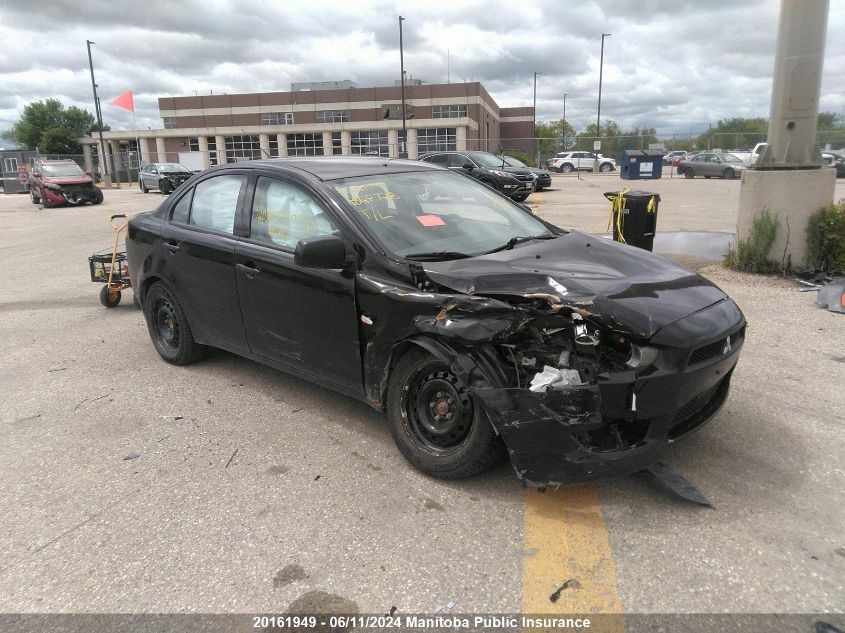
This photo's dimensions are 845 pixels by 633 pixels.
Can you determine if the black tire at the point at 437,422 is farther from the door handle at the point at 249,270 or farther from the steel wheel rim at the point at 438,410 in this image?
the door handle at the point at 249,270

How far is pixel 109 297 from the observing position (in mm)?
7305

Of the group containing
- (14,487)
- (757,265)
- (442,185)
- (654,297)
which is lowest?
(14,487)

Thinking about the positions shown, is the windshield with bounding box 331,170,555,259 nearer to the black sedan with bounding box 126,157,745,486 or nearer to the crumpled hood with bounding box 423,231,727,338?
the black sedan with bounding box 126,157,745,486

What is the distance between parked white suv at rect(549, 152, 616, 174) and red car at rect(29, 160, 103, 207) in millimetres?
32592

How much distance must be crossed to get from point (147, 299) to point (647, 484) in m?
4.23

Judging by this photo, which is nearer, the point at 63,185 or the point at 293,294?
the point at 293,294

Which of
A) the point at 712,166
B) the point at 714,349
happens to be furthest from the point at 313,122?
the point at 714,349

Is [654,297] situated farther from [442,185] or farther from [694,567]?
[442,185]

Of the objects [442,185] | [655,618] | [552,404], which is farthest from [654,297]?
[442,185]

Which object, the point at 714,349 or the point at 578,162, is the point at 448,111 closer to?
the point at 578,162

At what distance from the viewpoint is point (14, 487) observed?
340 centimetres

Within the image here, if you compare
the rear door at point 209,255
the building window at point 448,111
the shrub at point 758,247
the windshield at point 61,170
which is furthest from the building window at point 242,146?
the rear door at point 209,255

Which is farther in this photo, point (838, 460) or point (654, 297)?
point (838, 460)

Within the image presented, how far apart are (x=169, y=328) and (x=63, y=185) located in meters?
21.9
